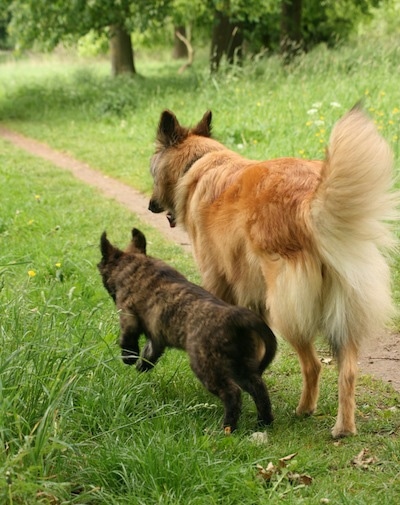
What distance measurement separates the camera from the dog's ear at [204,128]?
567 cm

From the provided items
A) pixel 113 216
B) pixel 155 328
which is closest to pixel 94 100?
pixel 113 216

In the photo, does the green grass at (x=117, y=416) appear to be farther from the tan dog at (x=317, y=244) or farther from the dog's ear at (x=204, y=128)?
the dog's ear at (x=204, y=128)

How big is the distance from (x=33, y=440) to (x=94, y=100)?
16.0m

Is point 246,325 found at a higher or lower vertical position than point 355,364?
higher

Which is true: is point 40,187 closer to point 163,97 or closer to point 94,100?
point 163,97

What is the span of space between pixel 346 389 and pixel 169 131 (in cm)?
240

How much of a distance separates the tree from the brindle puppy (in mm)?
13907

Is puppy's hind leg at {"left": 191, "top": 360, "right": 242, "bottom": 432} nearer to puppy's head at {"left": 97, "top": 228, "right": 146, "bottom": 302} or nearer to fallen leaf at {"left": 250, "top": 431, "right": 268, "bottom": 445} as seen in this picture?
fallen leaf at {"left": 250, "top": 431, "right": 268, "bottom": 445}

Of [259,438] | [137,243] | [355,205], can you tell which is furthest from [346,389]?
[137,243]

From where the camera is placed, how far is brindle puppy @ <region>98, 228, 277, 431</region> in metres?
4.04

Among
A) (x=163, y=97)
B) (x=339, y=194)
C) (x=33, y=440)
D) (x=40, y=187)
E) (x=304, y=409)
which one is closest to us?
(x=33, y=440)

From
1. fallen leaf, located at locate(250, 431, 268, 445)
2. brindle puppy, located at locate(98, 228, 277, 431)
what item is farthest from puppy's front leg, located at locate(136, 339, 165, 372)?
fallen leaf, located at locate(250, 431, 268, 445)

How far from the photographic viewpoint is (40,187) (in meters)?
10.7

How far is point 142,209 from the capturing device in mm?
9734
